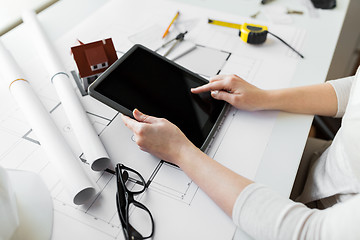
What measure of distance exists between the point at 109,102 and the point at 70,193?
18cm

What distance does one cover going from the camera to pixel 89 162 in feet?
1.88

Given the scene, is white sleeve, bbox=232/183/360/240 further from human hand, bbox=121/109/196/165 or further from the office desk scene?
human hand, bbox=121/109/196/165

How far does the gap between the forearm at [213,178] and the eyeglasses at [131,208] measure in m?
0.09

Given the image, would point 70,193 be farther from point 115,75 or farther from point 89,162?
point 115,75

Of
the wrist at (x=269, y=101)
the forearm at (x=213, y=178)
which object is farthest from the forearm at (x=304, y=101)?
the forearm at (x=213, y=178)

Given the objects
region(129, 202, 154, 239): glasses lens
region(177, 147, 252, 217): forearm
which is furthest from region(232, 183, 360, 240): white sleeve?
region(129, 202, 154, 239): glasses lens

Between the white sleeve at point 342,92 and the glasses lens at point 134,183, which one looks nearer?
the glasses lens at point 134,183

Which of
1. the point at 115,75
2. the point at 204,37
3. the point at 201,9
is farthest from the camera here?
the point at 201,9

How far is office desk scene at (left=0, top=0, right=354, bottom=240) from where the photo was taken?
519 mm

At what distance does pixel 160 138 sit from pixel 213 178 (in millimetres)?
126

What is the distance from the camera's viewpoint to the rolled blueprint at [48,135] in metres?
0.53

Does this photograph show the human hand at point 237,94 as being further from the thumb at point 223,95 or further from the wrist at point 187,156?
the wrist at point 187,156

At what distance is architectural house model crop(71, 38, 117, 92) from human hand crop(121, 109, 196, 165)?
0.60ft

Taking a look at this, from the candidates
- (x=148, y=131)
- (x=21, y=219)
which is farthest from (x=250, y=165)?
(x=21, y=219)
